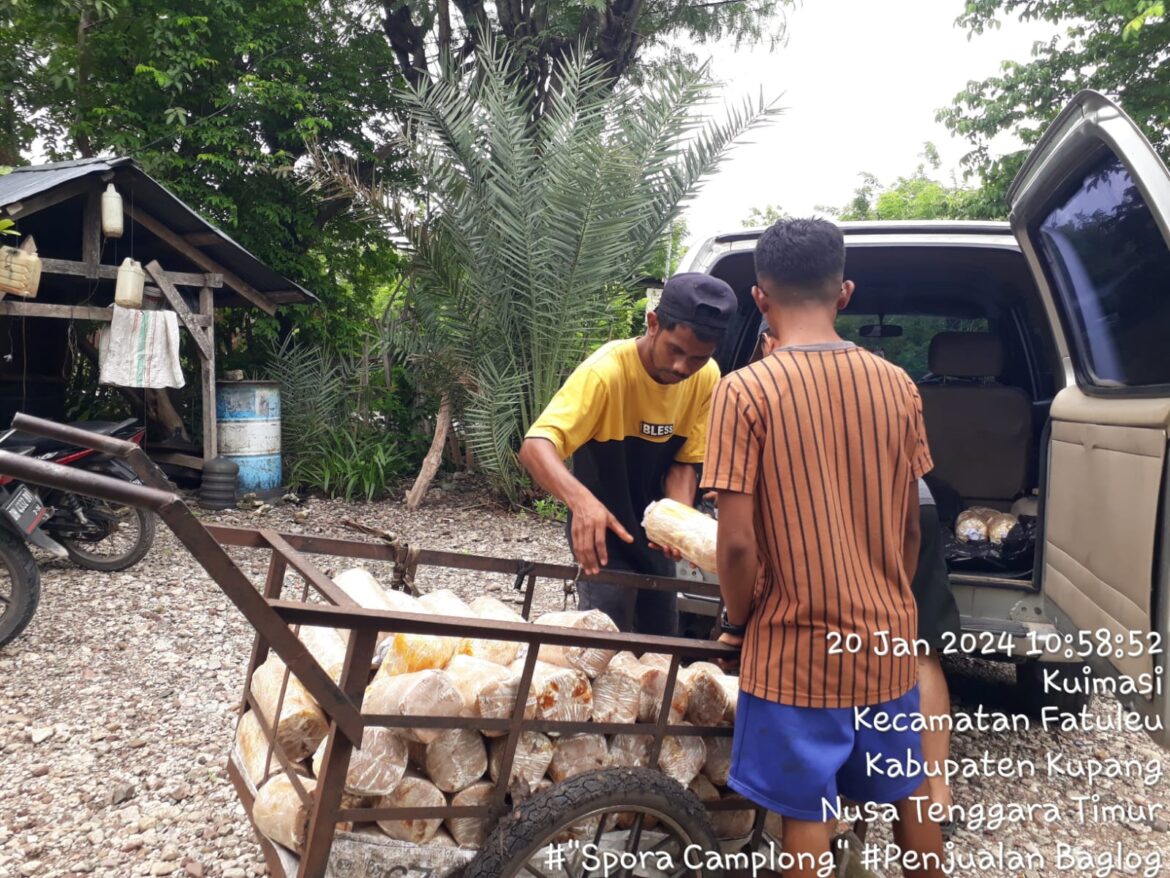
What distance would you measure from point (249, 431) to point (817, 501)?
8.11 metres

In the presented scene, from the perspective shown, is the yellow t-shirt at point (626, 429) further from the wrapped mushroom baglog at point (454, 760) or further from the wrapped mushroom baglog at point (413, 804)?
the wrapped mushroom baglog at point (413, 804)

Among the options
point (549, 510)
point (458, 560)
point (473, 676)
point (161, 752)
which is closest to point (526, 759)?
point (473, 676)

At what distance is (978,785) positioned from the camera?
3.51m

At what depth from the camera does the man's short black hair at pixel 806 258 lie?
1.90m

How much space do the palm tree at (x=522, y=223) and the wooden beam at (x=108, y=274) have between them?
1.60 meters

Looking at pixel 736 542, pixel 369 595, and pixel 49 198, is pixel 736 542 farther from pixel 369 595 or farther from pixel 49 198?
pixel 49 198

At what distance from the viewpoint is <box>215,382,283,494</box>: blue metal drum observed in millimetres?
8844

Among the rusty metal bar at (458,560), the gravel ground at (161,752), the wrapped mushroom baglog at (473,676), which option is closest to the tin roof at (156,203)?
the gravel ground at (161,752)

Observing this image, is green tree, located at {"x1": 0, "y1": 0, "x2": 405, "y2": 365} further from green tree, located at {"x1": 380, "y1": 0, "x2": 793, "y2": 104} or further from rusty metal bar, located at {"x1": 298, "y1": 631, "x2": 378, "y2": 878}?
rusty metal bar, located at {"x1": 298, "y1": 631, "x2": 378, "y2": 878}

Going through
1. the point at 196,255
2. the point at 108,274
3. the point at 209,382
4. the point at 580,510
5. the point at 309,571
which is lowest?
the point at 309,571

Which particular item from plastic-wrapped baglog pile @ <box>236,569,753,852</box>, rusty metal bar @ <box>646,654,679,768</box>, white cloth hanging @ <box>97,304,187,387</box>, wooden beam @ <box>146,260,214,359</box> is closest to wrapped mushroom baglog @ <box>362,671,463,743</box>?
plastic-wrapped baglog pile @ <box>236,569,753,852</box>

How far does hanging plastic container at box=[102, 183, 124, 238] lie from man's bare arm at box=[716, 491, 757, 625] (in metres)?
7.29

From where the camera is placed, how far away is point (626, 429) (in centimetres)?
293

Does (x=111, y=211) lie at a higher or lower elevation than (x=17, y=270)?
higher
